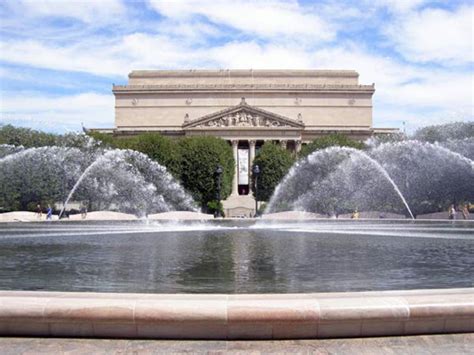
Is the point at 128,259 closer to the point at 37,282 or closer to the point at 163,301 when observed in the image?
the point at 37,282

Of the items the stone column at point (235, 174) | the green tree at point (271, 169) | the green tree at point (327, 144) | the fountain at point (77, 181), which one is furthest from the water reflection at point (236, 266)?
the stone column at point (235, 174)

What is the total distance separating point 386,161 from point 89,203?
90.2 ft

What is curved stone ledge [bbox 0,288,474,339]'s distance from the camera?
6.32 metres

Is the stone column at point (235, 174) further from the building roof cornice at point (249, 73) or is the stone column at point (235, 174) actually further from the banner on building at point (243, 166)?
the building roof cornice at point (249, 73)

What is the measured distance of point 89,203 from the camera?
180 ft

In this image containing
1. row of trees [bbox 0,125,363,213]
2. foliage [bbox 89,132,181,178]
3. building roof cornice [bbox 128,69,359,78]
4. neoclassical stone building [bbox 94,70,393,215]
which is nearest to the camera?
row of trees [bbox 0,125,363,213]

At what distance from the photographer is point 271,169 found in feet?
229

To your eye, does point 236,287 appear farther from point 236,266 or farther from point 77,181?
point 77,181

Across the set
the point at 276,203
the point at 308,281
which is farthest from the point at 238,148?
the point at 308,281

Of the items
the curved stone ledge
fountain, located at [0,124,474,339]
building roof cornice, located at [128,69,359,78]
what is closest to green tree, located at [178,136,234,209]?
building roof cornice, located at [128,69,359,78]

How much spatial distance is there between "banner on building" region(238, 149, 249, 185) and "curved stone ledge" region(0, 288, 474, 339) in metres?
79.3

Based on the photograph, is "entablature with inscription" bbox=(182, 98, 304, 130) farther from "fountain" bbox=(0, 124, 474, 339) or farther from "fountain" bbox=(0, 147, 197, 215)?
"fountain" bbox=(0, 124, 474, 339)

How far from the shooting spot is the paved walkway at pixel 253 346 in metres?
6.29

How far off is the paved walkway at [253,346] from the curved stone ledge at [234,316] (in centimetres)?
7
